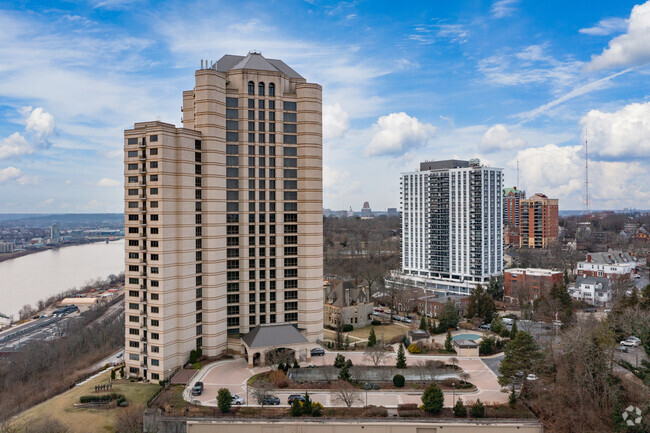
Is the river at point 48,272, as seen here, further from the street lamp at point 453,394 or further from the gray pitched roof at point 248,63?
the street lamp at point 453,394

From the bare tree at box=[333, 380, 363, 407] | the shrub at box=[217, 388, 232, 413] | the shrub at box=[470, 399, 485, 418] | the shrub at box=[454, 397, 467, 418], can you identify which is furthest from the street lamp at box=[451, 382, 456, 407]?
the shrub at box=[217, 388, 232, 413]

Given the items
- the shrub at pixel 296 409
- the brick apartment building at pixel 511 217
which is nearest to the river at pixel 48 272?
the shrub at pixel 296 409

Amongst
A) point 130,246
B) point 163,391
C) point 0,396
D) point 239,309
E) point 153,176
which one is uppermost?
point 153,176

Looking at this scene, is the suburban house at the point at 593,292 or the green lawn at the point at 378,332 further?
the suburban house at the point at 593,292

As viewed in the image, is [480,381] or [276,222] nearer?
[480,381]

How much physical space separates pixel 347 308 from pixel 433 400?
27.8 meters

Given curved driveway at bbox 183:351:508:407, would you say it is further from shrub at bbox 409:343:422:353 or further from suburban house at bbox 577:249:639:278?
suburban house at bbox 577:249:639:278

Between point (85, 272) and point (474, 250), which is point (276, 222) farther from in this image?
point (85, 272)

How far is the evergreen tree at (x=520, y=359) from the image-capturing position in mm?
33219

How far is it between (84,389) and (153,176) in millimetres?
17910

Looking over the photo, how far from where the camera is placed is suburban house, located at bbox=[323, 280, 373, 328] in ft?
189

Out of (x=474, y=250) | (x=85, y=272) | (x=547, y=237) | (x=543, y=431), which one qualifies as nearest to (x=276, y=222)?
(x=543, y=431)

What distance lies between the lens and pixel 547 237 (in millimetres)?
119250

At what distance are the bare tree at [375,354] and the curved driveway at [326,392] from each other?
50cm
